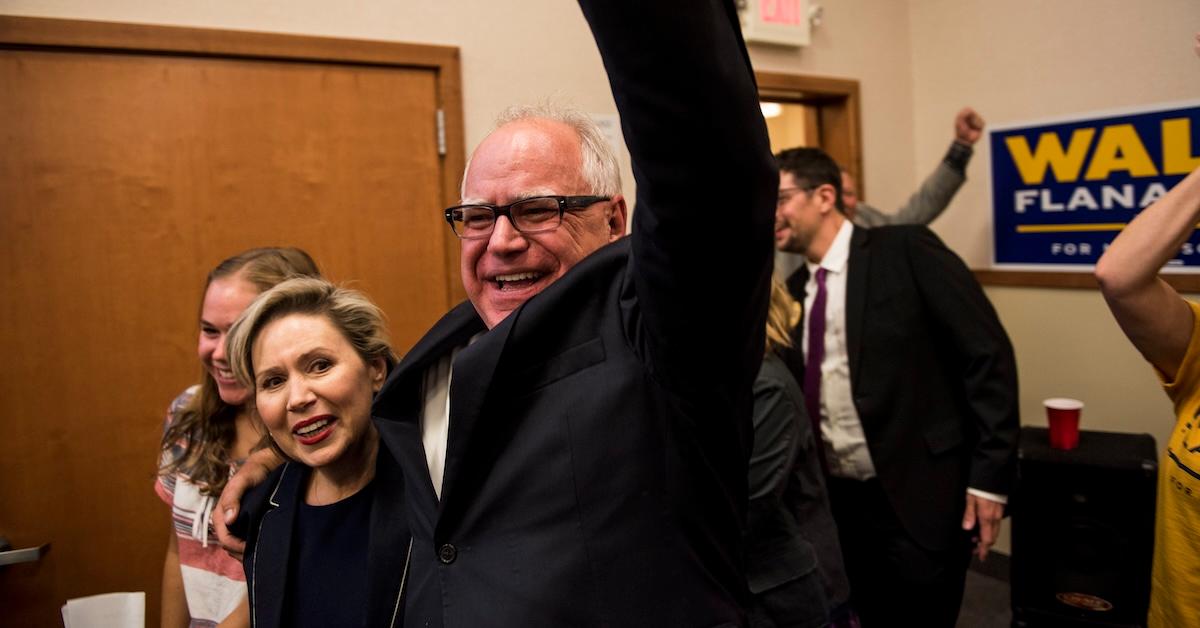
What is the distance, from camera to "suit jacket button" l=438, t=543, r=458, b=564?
34.6 inches

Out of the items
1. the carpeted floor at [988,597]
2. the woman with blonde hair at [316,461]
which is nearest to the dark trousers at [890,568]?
the carpeted floor at [988,597]

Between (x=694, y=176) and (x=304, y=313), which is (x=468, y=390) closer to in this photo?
(x=694, y=176)

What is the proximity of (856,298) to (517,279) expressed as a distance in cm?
154

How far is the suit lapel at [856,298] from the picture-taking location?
2.24 meters

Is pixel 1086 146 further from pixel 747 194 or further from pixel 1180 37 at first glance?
pixel 747 194

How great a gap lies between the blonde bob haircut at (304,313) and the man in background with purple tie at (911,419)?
1.41 meters

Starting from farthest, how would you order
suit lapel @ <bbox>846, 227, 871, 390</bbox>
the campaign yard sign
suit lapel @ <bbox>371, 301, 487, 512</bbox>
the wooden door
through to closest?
1. the campaign yard sign
2. suit lapel @ <bbox>846, 227, 871, 390</bbox>
3. the wooden door
4. suit lapel @ <bbox>371, 301, 487, 512</bbox>

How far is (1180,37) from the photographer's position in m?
2.75

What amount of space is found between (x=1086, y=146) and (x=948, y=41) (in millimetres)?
832

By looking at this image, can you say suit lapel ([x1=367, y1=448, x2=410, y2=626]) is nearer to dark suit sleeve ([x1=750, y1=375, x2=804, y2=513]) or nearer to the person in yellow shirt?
dark suit sleeve ([x1=750, y1=375, x2=804, y2=513])

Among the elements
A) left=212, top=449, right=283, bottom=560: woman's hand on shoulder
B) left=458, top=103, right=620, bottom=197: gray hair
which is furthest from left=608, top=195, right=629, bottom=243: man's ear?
left=212, top=449, right=283, bottom=560: woman's hand on shoulder

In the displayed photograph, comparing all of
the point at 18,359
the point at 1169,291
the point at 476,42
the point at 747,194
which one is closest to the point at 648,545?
the point at 747,194

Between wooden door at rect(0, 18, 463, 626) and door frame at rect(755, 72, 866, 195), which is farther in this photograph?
door frame at rect(755, 72, 866, 195)

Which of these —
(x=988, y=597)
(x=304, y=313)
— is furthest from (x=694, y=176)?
(x=988, y=597)
